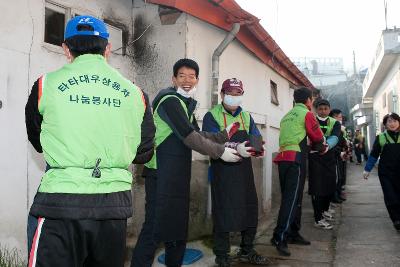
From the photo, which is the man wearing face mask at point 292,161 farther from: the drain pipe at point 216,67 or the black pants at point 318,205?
the black pants at point 318,205

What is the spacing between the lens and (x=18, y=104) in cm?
370

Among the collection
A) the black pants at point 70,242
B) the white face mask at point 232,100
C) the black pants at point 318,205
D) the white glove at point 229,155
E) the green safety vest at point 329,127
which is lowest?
the black pants at point 318,205

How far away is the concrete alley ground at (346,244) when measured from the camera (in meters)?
4.62

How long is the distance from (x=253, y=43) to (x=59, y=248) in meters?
5.80

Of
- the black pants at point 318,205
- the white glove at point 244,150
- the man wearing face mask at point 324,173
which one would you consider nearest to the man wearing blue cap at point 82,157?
the white glove at point 244,150

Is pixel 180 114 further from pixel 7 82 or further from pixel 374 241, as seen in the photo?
pixel 374 241

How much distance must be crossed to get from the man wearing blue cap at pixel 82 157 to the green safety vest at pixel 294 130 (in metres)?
3.31

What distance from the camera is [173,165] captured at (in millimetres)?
3488

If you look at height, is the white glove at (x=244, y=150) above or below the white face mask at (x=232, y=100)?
below

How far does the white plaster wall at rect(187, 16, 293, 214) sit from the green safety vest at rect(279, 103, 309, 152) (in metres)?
1.08

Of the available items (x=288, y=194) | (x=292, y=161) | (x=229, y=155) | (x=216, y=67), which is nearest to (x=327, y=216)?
(x=288, y=194)

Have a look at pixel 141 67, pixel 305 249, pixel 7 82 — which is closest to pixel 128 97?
pixel 7 82

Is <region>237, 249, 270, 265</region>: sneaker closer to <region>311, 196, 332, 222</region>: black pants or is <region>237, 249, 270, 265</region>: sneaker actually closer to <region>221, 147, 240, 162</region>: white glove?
<region>221, 147, 240, 162</region>: white glove

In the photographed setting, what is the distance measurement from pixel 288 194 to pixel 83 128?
11.6 feet
